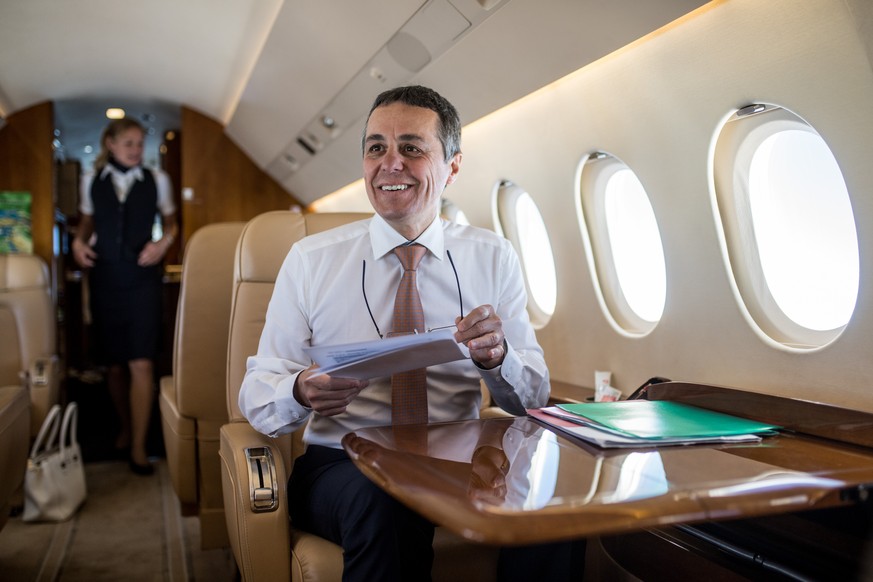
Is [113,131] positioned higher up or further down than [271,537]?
higher up

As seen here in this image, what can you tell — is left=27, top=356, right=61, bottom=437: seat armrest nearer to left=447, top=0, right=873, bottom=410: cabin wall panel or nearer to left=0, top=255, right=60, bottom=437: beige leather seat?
left=0, top=255, right=60, bottom=437: beige leather seat

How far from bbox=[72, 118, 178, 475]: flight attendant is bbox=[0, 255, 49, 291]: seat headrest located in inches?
27.2

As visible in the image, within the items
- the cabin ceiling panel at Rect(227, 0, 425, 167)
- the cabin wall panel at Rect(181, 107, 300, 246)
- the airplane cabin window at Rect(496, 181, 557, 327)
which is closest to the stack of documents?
the cabin ceiling panel at Rect(227, 0, 425, 167)

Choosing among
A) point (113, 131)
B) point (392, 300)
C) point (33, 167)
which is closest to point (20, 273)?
point (113, 131)

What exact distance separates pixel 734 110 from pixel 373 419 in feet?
5.01

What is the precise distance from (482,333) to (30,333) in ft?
12.0

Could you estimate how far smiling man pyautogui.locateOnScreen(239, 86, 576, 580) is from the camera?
7.08 feet

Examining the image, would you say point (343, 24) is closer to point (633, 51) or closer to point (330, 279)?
point (633, 51)

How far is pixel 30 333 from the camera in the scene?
14.8 feet

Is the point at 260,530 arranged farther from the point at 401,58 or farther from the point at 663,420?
the point at 401,58

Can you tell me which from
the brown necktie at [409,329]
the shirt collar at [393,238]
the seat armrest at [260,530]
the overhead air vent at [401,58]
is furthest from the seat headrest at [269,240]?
the overhead air vent at [401,58]

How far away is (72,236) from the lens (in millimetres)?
9414

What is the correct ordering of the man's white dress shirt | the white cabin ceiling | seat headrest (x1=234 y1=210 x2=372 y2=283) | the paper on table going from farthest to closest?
the white cabin ceiling → seat headrest (x1=234 y1=210 x2=372 y2=283) → the man's white dress shirt → the paper on table

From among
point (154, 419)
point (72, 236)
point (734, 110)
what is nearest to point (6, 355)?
point (154, 419)
